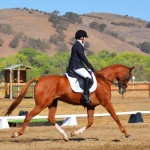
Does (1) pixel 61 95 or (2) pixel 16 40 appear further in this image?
(2) pixel 16 40

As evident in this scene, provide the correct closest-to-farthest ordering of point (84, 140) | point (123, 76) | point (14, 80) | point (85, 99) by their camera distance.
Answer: point (85, 99) → point (84, 140) → point (123, 76) → point (14, 80)

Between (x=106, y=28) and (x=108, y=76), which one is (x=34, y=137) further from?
(x=106, y=28)

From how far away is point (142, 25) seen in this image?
196 m

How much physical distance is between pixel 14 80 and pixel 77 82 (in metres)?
31.3

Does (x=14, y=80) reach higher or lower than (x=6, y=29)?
lower

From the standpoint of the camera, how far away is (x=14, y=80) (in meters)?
45.9

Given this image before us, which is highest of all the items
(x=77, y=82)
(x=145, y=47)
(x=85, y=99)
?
(x=77, y=82)

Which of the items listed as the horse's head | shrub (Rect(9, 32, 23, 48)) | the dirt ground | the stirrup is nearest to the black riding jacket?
the stirrup

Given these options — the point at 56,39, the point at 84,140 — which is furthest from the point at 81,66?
the point at 56,39

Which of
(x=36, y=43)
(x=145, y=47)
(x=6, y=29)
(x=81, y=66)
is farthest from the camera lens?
(x=145, y=47)

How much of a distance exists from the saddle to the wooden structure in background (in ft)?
93.3

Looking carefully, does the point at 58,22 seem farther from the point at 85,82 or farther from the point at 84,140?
the point at 85,82

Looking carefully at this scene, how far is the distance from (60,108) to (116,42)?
12086 centimetres

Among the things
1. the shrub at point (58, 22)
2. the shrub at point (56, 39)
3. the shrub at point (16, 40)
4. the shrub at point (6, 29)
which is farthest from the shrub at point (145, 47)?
the shrub at point (6, 29)
